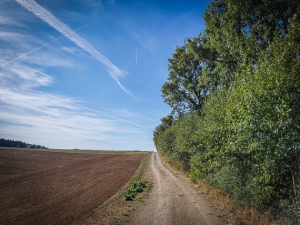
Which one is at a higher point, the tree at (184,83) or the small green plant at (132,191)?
the tree at (184,83)

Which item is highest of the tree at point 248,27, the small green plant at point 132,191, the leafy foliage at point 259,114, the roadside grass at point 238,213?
the tree at point 248,27

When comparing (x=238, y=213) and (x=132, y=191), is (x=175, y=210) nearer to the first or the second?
(x=238, y=213)

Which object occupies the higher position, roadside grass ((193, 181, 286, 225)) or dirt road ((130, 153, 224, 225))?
roadside grass ((193, 181, 286, 225))

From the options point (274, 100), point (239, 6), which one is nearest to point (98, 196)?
point (274, 100)

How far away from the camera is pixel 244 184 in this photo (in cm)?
890

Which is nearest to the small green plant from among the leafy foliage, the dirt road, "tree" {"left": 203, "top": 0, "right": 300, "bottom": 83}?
the dirt road

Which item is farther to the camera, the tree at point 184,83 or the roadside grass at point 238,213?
Answer: the tree at point 184,83

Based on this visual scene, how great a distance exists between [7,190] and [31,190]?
6.06 ft

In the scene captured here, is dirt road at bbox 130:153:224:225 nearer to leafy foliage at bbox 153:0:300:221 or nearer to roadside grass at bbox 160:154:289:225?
roadside grass at bbox 160:154:289:225

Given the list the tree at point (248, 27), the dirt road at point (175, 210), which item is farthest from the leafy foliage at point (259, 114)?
the dirt road at point (175, 210)

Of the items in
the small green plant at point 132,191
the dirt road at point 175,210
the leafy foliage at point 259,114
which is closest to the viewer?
the leafy foliage at point 259,114

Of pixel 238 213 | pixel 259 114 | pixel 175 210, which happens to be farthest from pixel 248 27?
pixel 175 210

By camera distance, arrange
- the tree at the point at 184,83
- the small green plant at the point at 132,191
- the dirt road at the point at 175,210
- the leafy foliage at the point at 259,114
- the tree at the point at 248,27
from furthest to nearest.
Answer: the tree at the point at 184,83
the tree at the point at 248,27
the small green plant at the point at 132,191
the dirt road at the point at 175,210
the leafy foliage at the point at 259,114

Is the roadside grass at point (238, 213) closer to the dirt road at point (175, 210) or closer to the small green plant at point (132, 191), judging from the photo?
the dirt road at point (175, 210)
